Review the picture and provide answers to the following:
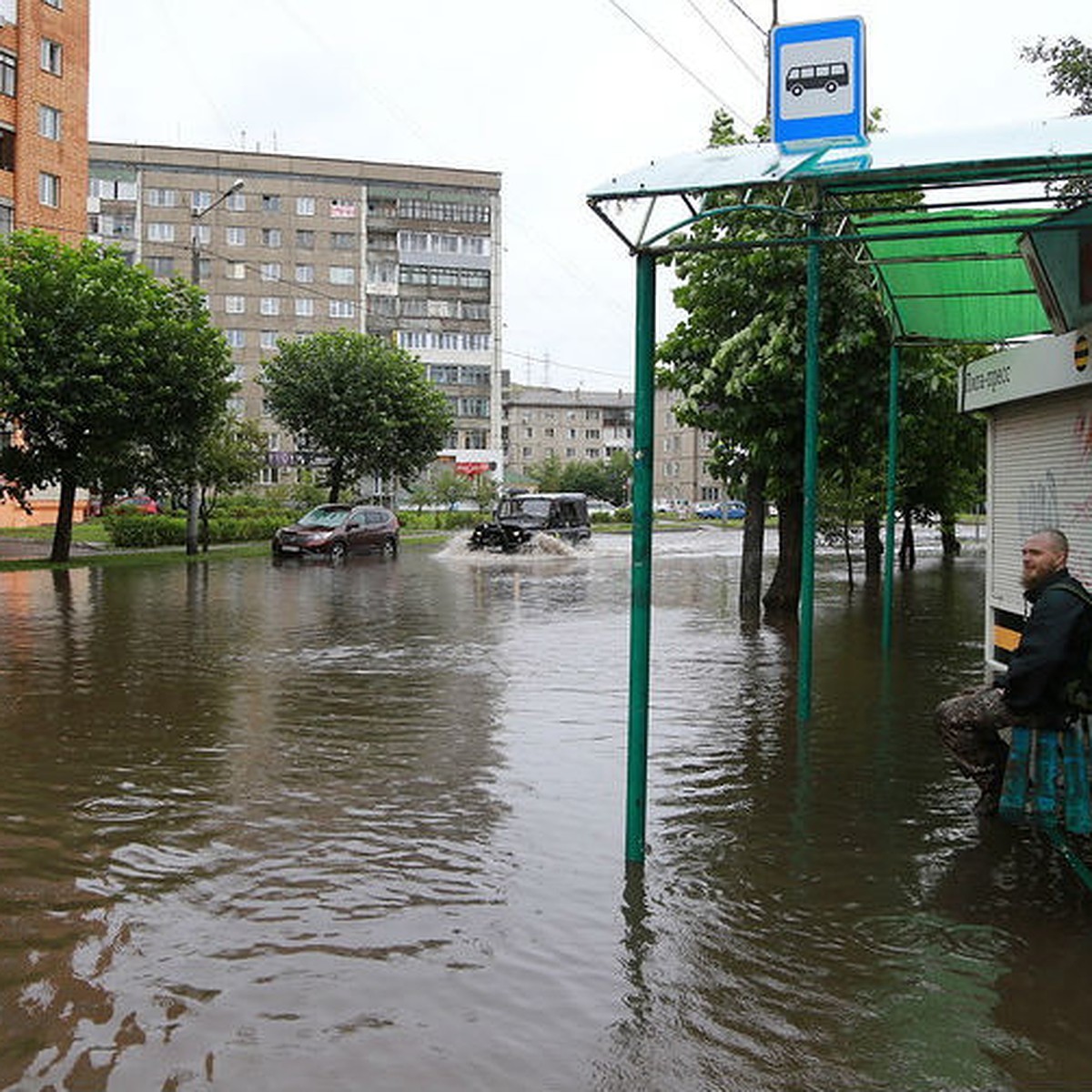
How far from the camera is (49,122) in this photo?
154ft

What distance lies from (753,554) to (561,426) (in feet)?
416

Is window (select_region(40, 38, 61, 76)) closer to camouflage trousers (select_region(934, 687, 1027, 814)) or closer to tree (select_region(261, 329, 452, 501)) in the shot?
tree (select_region(261, 329, 452, 501))

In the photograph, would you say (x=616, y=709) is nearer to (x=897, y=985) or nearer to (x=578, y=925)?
(x=578, y=925)

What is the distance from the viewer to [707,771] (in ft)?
26.2

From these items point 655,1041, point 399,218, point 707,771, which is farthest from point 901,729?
point 399,218

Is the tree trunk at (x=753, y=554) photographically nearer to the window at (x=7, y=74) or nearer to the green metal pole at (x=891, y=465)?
the green metal pole at (x=891, y=465)

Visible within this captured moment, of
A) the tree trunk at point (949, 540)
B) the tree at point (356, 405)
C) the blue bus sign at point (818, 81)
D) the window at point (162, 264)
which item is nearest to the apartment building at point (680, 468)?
the window at point (162, 264)

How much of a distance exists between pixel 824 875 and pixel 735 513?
90.1 m

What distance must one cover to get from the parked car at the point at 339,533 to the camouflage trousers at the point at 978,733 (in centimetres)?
2828

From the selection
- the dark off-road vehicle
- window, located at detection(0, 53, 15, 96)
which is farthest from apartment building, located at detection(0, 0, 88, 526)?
the dark off-road vehicle

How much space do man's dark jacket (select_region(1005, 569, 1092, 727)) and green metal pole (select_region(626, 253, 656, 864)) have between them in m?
1.64

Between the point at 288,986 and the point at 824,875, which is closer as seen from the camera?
Result: the point at 288,986

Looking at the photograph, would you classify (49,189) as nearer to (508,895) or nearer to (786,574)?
(786,574)

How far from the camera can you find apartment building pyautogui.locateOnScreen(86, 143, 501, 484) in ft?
288
